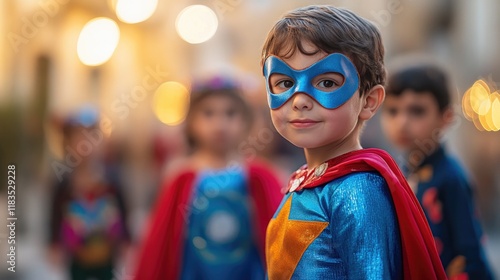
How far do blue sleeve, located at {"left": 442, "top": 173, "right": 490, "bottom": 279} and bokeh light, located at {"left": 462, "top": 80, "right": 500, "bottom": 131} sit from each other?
7208 millimetres

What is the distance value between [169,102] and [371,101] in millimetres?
19687

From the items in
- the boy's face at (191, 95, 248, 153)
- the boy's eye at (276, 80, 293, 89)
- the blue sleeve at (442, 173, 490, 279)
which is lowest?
the blue sleeve at (442, 173, 490, 279)

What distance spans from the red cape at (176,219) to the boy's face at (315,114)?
2.25 m

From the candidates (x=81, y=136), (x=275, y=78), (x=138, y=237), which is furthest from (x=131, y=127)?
(x=275, y=78)

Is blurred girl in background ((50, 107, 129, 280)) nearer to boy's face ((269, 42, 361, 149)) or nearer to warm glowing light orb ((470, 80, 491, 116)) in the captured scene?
boy's face ((269, 42, 361, 149))

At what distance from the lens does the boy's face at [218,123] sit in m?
5.23

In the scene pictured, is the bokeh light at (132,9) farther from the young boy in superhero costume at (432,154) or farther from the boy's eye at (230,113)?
the young boy in superhero costume at (432,154)

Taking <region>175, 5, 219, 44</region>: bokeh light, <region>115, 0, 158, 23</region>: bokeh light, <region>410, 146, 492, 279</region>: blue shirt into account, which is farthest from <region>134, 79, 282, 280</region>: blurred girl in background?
<region>175, 5, 219, 44</region>: bokeh light

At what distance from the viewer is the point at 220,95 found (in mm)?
5293

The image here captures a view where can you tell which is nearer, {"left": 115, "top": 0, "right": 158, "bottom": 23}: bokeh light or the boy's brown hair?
the boy's brown hair

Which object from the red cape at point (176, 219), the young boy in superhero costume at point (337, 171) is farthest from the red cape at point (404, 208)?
the red cape at point (176, 219)

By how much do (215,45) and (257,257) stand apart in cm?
1864

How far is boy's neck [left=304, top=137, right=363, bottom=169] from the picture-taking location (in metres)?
2.76

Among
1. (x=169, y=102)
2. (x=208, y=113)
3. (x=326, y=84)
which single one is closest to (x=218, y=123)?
(x=208, y=113)
